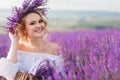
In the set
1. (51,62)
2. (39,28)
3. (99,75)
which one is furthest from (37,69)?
(99,75)

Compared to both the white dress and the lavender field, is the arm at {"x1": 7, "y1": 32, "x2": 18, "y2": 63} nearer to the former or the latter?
the white dress

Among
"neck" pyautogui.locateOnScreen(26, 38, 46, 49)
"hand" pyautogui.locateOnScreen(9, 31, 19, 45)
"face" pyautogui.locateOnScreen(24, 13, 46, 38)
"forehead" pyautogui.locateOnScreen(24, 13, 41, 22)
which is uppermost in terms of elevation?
"forehead" pyautogui.locateOnScreen(24, 13, 41, 22)

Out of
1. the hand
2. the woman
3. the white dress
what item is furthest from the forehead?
the white dress

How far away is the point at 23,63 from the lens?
162 inches

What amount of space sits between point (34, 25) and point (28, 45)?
→ 0.78ft

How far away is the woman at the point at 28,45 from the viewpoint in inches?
155

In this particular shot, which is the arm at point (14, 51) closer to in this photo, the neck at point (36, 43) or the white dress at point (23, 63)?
the white dress at point (23, 63)

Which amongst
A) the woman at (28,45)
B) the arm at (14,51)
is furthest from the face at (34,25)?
the arm at (14,51)

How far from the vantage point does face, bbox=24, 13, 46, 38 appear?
13.2 ft

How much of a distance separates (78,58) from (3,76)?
58 centimetres

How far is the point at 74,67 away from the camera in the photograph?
142 inches

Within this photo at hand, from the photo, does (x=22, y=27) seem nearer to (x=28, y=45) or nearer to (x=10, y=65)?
(x=28, y=45)

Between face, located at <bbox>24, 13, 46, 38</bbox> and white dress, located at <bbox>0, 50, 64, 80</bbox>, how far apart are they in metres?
0.15

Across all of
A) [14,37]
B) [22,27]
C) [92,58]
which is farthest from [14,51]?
[92,58]
